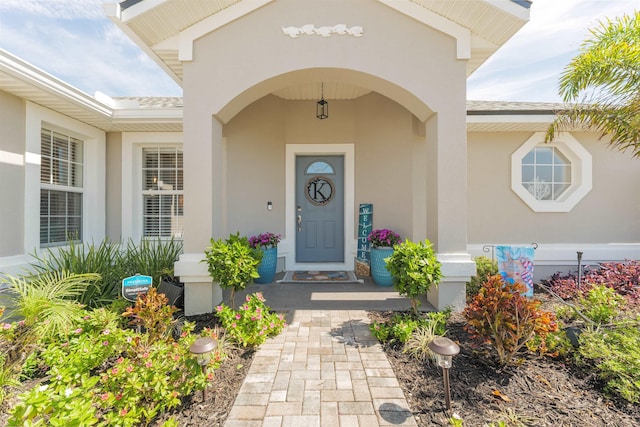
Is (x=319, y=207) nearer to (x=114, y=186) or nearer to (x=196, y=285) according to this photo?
(x=196, y=285)

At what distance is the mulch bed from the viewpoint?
7.00ft

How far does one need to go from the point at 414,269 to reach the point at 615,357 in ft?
5.99

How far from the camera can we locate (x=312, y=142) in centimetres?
620

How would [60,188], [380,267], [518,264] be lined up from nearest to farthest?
[518,264]
[60,188]
[380,267]

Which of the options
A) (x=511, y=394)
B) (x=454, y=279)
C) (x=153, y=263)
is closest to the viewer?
(x=511, y=394)

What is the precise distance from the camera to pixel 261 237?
18.1 feet

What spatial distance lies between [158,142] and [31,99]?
1914 millimetres

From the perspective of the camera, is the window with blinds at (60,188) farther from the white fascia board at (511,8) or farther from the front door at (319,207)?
the white fascia board at (511,8)

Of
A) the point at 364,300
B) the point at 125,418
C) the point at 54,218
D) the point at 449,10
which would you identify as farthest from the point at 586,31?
the point at 54,218

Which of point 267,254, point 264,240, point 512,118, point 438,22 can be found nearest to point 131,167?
point 264,240

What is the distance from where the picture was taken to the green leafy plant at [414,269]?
3.28 meters

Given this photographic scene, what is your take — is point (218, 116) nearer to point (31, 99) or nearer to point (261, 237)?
point (261, 237)

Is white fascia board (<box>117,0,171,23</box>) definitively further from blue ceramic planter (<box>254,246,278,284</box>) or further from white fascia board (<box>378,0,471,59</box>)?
blue ceramic planter (<box>254,246,278,284</box>)

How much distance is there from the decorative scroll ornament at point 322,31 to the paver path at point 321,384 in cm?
391
